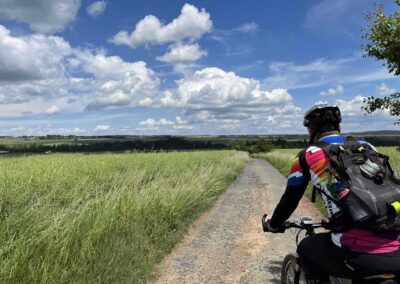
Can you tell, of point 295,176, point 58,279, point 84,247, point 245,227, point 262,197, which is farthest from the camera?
point 262,197

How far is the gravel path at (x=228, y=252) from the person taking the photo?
20.8 feet

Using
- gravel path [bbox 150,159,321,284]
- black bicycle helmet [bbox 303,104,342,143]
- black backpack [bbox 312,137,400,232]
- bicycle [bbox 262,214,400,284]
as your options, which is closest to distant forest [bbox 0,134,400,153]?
gravel path [bbox 150,159,321,284]

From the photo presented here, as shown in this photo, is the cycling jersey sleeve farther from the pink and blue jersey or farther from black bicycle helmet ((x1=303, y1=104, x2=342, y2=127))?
black bicycle helmet ((x1=303, y1=104, x2=342, y2=127))

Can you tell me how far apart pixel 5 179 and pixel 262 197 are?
9734 millimetres

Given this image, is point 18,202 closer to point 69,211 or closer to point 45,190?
point 69,211

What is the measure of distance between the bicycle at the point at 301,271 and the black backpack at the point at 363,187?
0.93ft

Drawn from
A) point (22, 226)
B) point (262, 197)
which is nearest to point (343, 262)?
point (22, 226)

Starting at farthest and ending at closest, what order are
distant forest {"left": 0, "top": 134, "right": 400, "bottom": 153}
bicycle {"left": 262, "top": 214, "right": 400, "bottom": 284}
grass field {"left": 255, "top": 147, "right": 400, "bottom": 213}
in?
distant forest {"left": 0, "top": 134, "right": 400, "bottom": 153} < grass field {"left": 255, "top": 147, "right": 400, "bottom": 213} < bicycle {"left": 262, "top": 214, "right": 400, "bottom": 284}

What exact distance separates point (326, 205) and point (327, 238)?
230 mm

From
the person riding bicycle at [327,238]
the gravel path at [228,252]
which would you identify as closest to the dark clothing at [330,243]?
the person riding bicycle at [327,238]

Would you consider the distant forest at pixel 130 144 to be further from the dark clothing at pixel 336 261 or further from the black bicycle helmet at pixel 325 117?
the dark clothing at pixel 336 261

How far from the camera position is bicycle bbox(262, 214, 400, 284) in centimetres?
236

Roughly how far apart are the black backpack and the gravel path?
3.88 meters

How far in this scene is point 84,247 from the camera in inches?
209
